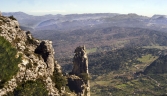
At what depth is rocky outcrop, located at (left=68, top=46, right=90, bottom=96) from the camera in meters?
112

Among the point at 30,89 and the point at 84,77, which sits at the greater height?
the point at 30,89

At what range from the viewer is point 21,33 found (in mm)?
92125

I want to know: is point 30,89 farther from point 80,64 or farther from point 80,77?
point 80,64

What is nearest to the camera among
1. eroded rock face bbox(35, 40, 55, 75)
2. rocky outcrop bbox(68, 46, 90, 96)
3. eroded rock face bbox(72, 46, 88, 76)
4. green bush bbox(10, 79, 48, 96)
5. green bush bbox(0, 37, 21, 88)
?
green bush bbox(10, 79, 48, 96)

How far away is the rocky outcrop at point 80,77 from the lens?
112 m

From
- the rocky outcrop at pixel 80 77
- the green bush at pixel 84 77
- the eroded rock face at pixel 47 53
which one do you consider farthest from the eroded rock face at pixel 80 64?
the eroded rock face at pixel 47 53

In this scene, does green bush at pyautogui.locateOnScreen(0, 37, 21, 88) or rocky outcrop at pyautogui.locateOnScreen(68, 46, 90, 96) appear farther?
rocky outcrop at pyautogui.locateOnScreen(68, 46, 90, 96)

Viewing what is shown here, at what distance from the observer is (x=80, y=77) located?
120312 millimetres

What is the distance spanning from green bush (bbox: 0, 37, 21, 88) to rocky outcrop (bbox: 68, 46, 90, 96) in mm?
47153

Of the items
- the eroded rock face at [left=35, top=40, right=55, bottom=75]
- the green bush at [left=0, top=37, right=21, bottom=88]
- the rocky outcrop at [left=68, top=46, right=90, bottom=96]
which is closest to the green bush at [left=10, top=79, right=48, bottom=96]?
the green bush at [left=0, top=37, right=21, bottom=88]

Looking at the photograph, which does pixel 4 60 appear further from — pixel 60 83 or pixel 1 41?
pixel 60 83

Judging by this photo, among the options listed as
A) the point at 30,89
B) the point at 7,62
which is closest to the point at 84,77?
the point at 30,89

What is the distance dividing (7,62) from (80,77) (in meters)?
58.8

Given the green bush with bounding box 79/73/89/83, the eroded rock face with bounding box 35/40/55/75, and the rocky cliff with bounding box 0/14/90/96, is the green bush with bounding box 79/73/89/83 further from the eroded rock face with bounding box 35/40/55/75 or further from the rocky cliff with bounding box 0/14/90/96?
the eroded rock face with bounding box 35/40/55/75
